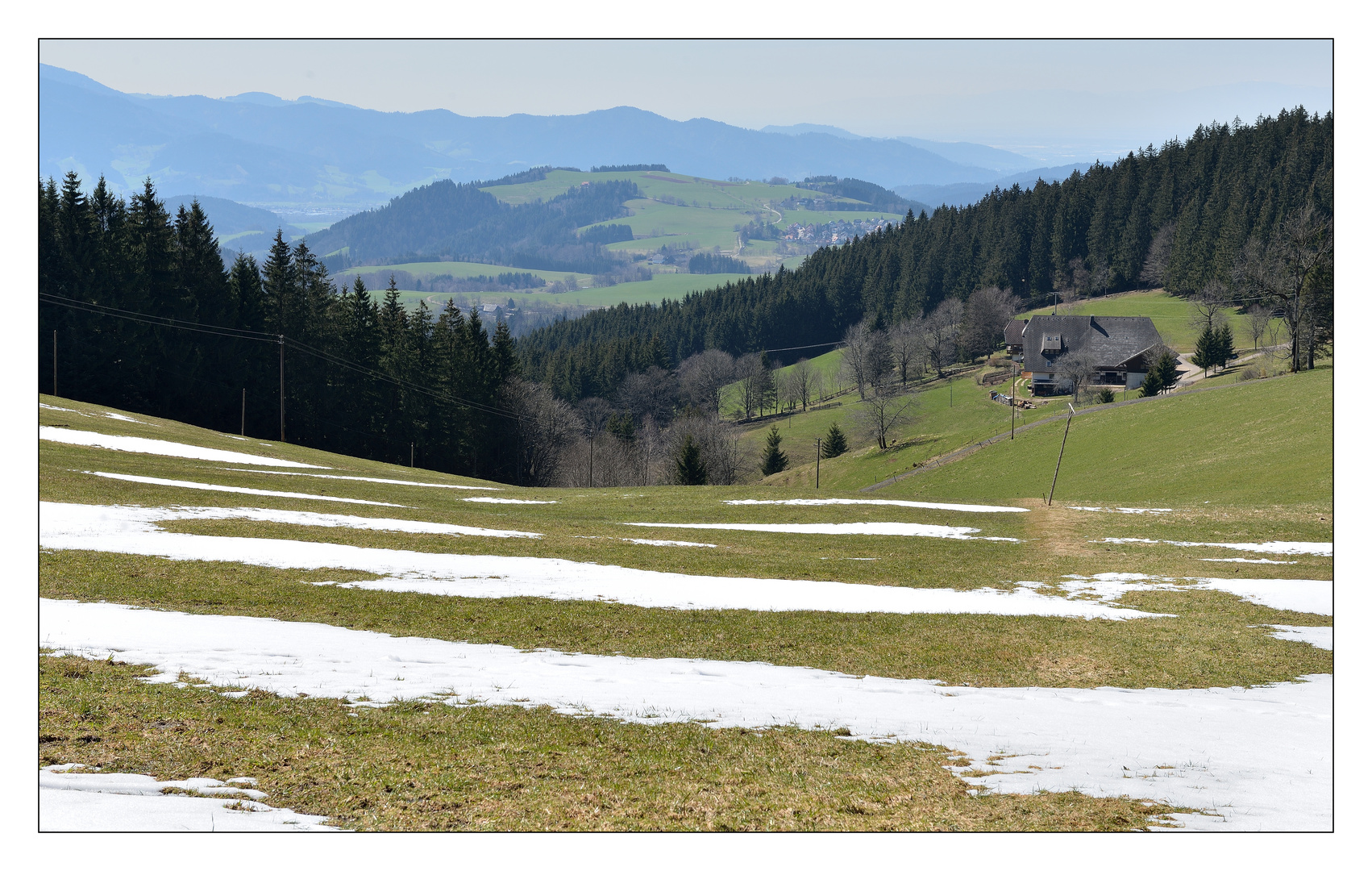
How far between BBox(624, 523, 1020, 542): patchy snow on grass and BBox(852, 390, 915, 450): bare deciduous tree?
66.5 m

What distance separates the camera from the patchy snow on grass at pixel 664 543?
1128 inches

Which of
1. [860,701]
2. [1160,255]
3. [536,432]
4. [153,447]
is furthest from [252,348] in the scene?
[1160,255]

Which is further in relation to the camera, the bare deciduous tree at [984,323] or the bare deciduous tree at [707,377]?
the bare deciduous tree at [707,377]

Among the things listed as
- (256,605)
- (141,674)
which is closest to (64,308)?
(256,605)

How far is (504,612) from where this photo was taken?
1738 centimetres

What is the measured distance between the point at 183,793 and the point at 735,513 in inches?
1243

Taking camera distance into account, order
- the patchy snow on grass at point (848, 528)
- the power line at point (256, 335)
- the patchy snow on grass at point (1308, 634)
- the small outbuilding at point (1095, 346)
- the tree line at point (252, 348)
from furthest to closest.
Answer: the small outbuilding at point (1095, 346)
the tree line at point (252, 348)
the power line at point (256, 335)
the patchy snow on grass at point (848, 528)
the patchy snow on grass at point (1308, 634)

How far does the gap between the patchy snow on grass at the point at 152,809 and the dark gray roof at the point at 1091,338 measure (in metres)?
128

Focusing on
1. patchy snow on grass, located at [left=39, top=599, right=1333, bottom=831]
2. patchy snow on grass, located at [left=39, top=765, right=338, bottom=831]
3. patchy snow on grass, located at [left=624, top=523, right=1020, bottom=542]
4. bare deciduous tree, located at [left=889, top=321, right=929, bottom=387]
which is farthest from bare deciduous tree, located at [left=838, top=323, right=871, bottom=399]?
patchy snow on grass, located at [left=39, top=765, right=338, bottom=831]

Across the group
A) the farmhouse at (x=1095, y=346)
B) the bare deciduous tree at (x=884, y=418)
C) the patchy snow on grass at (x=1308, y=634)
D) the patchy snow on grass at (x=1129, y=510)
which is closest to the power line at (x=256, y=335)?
the bare deciduous tree at (x=884, y=418)

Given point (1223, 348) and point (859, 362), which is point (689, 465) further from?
point (1223, 348)

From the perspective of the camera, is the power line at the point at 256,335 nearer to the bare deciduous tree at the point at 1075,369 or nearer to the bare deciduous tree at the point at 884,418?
the bare deciduous tree at the point at 884,418

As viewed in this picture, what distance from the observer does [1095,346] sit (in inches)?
4776

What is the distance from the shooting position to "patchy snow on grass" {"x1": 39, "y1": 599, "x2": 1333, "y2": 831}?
31.2ft
